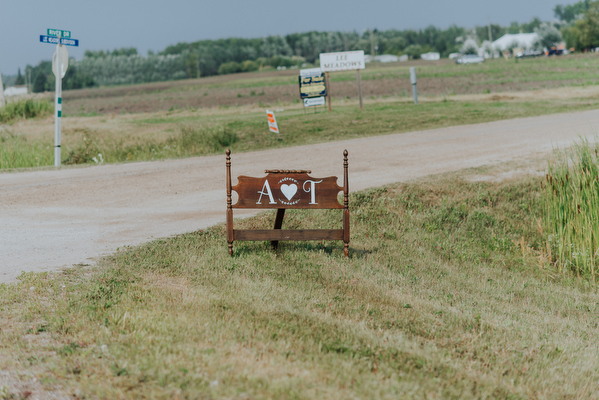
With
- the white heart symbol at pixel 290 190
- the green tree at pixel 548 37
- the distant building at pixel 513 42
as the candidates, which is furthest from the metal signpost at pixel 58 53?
the distant building at pixel 513 42

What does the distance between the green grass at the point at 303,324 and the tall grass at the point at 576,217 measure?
1.09 feet

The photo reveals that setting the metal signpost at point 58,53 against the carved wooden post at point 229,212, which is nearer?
the carved wooden post at point 229,212

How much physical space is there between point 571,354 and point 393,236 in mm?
3842

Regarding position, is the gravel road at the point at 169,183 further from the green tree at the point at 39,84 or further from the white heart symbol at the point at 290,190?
the green tree at the point at 39,84

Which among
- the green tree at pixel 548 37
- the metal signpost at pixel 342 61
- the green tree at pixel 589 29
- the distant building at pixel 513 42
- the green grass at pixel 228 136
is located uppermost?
the distant building at pixel 513 42

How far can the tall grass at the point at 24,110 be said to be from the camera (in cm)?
2378

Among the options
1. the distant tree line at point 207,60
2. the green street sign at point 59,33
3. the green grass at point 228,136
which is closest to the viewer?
the green street sign at point 59,33

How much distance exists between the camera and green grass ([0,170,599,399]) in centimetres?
422

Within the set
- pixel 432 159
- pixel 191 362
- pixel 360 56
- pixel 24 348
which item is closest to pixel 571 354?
pixel 191 362

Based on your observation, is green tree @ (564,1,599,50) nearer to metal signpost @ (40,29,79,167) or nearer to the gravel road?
the gravel road

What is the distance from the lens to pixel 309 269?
7055 mm

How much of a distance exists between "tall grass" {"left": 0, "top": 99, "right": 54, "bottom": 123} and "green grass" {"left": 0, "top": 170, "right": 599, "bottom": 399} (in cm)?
1889

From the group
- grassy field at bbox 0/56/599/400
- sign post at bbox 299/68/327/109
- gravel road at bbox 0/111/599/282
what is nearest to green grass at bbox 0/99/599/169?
gravel road at bbox 0/111/599/282

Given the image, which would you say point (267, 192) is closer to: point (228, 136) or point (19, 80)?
point (228, 136)
